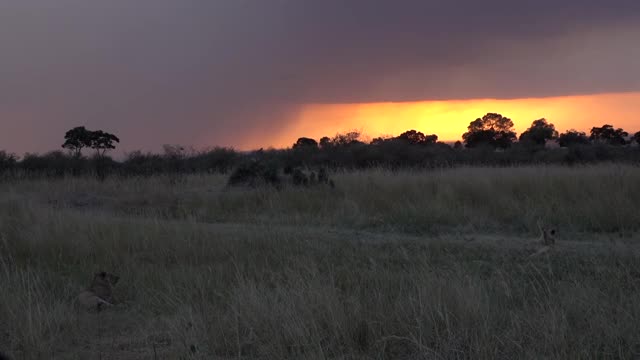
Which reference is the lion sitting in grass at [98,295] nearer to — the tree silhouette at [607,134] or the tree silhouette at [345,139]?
the tree silhouette at [345,139]

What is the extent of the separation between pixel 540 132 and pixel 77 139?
139 ft

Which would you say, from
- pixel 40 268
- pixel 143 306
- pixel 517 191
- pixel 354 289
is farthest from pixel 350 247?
pixel 517 191

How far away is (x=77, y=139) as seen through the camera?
4103 centimetres

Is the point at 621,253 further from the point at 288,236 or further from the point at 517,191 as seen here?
the point at 517,191

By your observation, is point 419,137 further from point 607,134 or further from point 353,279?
point 353,279

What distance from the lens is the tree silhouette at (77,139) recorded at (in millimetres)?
40766

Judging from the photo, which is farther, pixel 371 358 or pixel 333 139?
pixel 333 139

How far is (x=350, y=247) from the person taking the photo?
8844 millimetres

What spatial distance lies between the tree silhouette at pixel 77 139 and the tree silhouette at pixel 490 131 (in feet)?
116

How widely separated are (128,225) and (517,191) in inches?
331

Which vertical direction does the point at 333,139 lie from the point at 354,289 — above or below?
above

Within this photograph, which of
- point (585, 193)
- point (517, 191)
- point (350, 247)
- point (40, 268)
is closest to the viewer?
point (40, 268)

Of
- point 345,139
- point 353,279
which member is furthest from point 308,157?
point 353,279

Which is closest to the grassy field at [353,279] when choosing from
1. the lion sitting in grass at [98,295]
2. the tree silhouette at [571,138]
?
the lion sitting in grass at [98,295]
